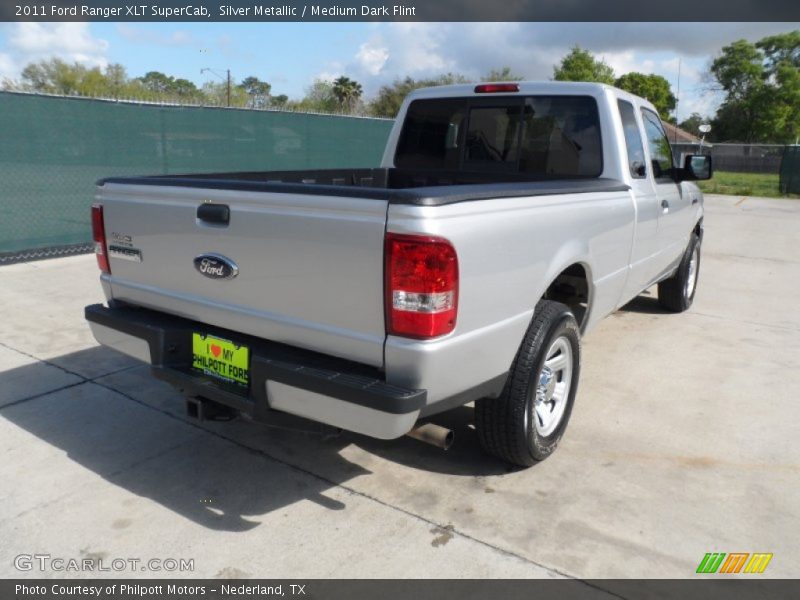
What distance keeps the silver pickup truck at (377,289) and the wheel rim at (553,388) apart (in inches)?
0.4

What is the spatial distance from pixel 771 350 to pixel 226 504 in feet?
15.1

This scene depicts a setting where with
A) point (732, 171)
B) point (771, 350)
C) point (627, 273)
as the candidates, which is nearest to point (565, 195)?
point (627, 273)

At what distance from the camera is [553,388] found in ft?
11.6

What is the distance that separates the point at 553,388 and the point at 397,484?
0.99 meters

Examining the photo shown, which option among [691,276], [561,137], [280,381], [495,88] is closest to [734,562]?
[280,381]

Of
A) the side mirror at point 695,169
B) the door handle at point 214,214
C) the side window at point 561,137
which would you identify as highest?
the side window at point 561,137

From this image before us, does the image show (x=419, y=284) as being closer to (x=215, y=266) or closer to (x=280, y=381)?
(x=280, y=381)

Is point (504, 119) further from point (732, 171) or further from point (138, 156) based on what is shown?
point (732, 171)

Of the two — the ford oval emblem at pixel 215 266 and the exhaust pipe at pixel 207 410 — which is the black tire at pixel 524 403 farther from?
the ford oval emblem at pixel 215 266

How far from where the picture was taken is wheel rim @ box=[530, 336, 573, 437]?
3402 mm

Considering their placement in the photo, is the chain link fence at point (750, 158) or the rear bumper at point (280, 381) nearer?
the rear bumper at point (280, 381)

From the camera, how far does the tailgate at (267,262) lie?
2.46 m

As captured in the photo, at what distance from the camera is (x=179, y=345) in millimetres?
3062

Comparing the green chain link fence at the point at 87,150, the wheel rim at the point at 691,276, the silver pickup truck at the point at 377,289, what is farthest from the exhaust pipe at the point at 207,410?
the green chain link fence at the point at 87,150
